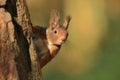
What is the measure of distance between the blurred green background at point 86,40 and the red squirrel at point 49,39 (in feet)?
23.3

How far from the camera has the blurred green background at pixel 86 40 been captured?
12.1 meters

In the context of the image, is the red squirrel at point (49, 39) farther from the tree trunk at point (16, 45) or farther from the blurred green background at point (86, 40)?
the blurred green background at point (86, 40)

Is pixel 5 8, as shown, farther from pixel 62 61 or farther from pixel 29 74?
pixel 62 61

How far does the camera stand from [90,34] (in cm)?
1455

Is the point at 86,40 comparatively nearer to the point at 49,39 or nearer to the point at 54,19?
the point at 54,19

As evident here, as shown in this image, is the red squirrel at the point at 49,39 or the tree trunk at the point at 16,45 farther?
the red squirrel at the point at 49,39

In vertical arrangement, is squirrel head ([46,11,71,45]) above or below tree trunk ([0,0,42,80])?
below

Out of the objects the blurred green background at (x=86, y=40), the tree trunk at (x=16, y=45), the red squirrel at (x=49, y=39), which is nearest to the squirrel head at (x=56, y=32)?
the red squirrel at (x=49, y=39)

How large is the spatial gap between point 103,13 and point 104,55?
6.30ft

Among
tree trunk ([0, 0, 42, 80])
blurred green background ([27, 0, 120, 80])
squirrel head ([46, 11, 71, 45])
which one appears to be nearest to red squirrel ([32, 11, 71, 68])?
squirrel head ([46, 11, 71, 45])

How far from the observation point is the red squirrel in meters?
3.83

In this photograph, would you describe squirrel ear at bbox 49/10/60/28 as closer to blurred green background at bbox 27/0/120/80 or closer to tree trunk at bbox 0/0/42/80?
tree trunk at bbox 0/0/42/80

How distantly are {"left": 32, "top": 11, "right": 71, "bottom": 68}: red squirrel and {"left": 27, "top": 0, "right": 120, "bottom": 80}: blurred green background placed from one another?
7.10 m

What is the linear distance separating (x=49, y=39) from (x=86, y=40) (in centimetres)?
1003
